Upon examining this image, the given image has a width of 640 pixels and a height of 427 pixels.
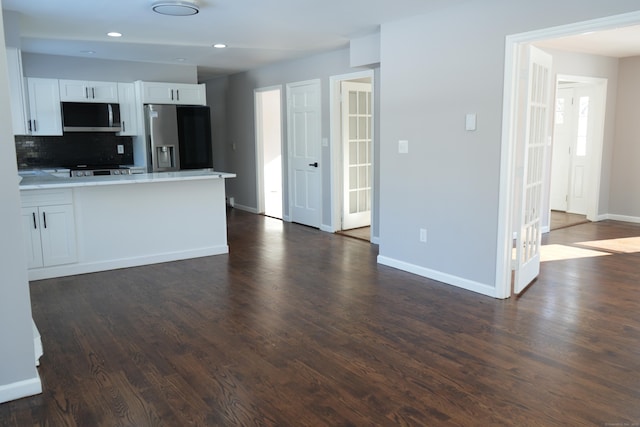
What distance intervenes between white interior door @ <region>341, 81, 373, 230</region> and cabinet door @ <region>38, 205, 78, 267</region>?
134 inches

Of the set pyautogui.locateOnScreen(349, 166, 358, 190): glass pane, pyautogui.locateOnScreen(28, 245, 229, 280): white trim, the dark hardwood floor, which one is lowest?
the dark hardwood floor

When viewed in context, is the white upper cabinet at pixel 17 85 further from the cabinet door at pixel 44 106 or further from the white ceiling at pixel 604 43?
the white ceiling at pixel 604 43

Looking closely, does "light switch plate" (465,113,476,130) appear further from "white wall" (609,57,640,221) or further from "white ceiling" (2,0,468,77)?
"white wall" (609,57,640,221)

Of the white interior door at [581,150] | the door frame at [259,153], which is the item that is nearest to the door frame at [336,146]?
the door frame at [259,153]

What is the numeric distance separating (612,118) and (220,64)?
590 centimetres

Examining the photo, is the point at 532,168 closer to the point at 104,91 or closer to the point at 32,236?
the point at 32,236

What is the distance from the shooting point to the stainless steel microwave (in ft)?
21.0

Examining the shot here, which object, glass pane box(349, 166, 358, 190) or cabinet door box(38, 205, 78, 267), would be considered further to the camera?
glass pane box(349, 166, 358, 190)

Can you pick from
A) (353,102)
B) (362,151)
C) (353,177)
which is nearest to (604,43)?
(353,102)

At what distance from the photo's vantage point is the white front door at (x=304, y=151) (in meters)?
6.79

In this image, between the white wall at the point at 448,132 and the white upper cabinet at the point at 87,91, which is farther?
the white upper cabinet at the point at 87,91

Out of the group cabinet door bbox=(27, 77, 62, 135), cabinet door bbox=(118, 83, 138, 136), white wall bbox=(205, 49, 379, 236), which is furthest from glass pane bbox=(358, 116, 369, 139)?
cabinet door bbox=(27, 77, 62, 135)

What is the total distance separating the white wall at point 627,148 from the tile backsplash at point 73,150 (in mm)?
7320

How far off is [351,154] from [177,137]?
2.57 meters
